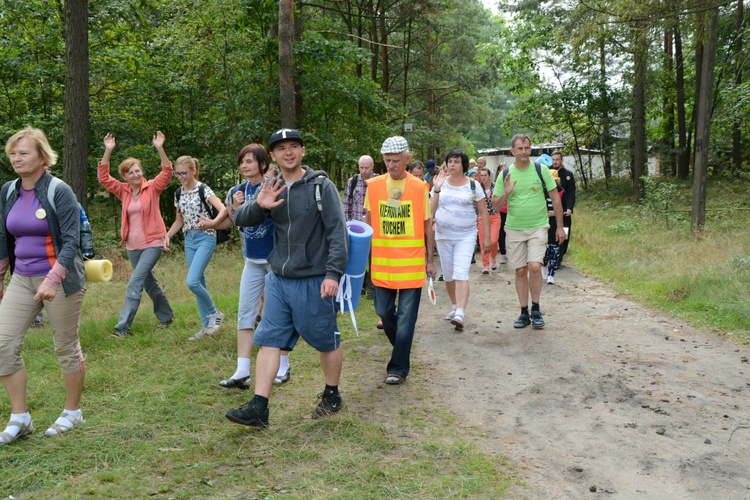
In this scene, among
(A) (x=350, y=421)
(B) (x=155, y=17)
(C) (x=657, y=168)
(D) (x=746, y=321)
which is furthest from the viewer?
(C) (x=657, y=168)

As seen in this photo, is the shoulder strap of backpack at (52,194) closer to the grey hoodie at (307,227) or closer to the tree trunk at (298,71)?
the grey hoodie at (307,227)

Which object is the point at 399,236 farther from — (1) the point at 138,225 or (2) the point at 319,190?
(1) the point at 138,225

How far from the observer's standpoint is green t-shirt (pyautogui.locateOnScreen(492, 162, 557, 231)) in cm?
800

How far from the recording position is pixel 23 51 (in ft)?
49.8

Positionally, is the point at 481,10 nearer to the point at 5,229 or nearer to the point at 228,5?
the point at 228,5

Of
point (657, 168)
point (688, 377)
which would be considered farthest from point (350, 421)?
point (657, 168)

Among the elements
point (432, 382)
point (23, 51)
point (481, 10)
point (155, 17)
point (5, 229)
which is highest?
point (481, 10)

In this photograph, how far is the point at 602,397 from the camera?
5.57 metres

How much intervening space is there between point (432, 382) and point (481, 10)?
34062 millimetres

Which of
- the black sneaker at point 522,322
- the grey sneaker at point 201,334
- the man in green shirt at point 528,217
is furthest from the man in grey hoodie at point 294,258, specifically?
the black sneaker at point 522,322

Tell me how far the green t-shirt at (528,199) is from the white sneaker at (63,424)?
514 centimetres

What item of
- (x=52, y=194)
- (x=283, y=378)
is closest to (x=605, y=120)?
(x=283, y=378)

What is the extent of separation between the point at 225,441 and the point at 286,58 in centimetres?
1070

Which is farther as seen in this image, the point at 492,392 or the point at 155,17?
the point at 155,17
